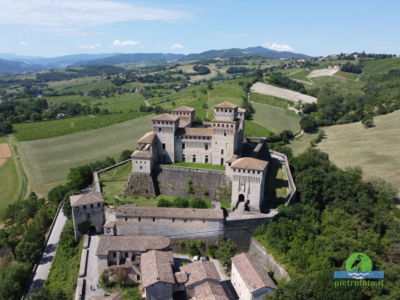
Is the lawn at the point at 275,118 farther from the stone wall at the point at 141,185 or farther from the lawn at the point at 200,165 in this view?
the stone wall at the point at 141,185

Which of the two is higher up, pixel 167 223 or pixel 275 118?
pixel 275 118

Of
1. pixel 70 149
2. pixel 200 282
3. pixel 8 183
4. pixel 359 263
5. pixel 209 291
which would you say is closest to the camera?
pixel 209 291

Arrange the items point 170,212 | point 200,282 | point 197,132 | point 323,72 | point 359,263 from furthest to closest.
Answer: point 323,72 → point 197,132 → point 170,212 → point 200,282 → point 359,263

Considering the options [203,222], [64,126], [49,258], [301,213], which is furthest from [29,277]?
[64,126]

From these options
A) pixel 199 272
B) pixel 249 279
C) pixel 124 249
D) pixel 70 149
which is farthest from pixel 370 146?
pixel 70 149

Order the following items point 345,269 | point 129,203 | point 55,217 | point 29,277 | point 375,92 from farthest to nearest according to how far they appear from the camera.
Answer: point 375,92
point 55,217
point 129,203
point 29,277
point 345,269

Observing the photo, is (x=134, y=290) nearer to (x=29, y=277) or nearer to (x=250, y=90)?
(x=29, y=277)

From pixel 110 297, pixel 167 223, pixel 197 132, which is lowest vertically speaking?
pixel 110 297

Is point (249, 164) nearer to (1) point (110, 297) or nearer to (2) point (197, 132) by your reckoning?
(2) point (197, 132)

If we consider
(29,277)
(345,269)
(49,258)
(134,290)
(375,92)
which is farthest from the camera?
(375,92)
